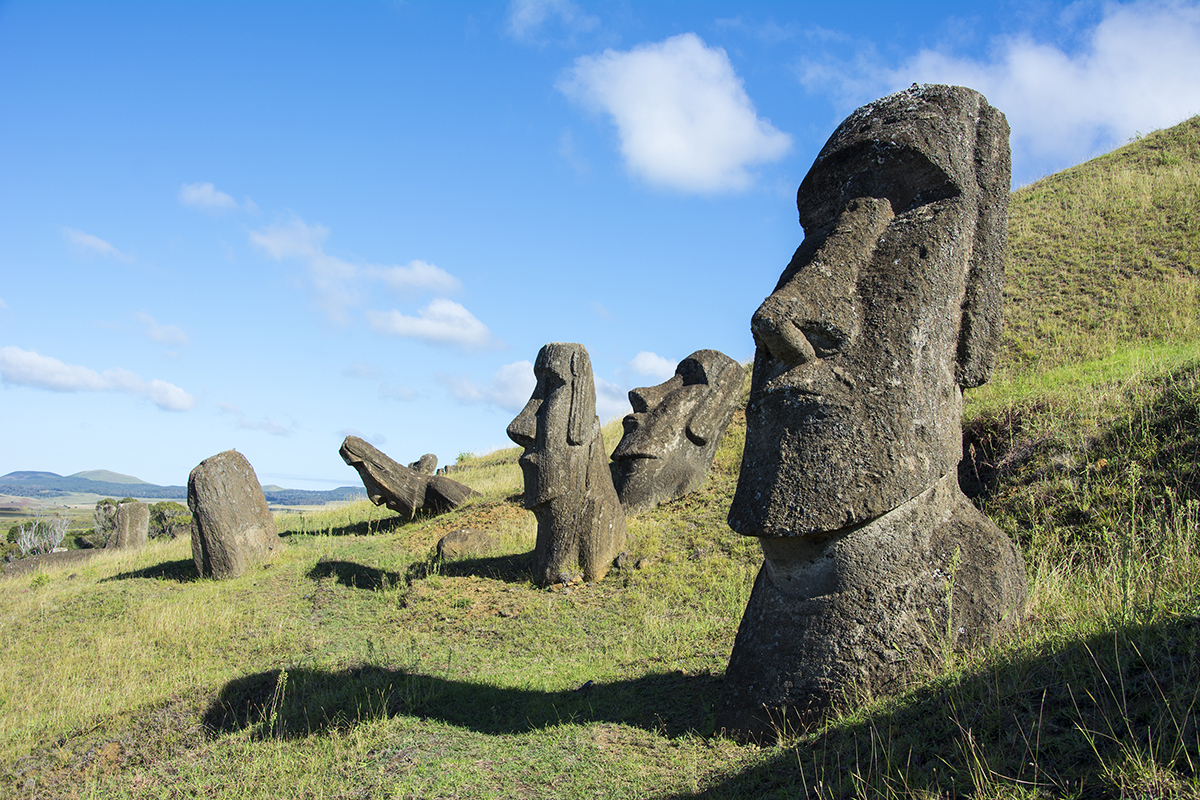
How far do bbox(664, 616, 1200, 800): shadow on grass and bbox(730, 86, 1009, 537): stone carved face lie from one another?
3.24 ft

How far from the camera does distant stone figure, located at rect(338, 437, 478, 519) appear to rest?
609 inches

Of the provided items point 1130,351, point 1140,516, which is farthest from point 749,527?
point 1130,351

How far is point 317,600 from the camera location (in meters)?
9.96

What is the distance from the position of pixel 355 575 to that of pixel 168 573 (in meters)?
4.16

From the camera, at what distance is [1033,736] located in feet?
10.1

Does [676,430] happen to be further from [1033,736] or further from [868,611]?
[1033,736]

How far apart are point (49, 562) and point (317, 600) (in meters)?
11.8

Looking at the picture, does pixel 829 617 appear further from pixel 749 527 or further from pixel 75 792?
pixel 75 792

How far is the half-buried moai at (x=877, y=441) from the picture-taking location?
4086 millimetres

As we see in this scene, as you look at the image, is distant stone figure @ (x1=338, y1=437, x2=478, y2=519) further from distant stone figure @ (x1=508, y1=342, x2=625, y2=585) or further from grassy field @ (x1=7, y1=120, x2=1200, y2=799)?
distant stone figure @ (x1=508, y1=342, x2=625, y2=585)

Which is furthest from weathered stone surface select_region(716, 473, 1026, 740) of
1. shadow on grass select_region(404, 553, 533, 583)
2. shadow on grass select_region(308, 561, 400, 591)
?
shadow on grass select_region(308, 561, 400, 591)

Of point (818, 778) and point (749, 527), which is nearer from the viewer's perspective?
point (818, 778)

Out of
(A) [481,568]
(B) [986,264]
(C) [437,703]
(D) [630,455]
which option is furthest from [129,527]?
(B) [986,264]

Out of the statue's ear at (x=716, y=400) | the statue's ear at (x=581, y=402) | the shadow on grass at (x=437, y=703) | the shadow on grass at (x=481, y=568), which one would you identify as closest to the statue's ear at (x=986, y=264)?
the shadow on grass at (x=437, y=703)
